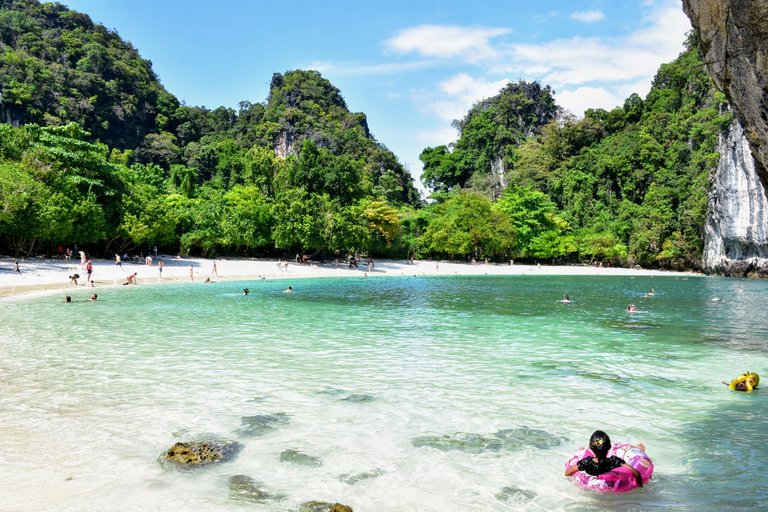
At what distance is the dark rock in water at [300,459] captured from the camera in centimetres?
597

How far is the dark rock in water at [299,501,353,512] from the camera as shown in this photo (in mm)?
4730

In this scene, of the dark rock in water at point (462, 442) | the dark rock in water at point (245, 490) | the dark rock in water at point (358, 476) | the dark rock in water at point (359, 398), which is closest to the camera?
the dark rock in water at point (245, 490)

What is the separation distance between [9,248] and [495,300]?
32021 millimetres

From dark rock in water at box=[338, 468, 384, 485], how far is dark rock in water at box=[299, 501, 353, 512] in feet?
1.97

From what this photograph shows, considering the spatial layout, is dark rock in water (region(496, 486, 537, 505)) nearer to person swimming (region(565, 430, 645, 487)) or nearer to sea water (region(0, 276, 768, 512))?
sea water (region(0, 276, 768, 512))

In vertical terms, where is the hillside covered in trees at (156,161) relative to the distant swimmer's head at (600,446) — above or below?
above

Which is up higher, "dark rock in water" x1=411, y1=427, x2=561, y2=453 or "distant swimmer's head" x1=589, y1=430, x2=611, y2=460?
"distant swimmer's head" x1=589, y1=430, x2=611, y2=460

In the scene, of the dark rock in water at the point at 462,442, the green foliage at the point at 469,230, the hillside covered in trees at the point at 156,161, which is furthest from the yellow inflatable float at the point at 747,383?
the green foliage at the point at 469,230

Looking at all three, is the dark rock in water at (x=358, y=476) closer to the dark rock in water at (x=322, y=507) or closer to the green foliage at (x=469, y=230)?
the dark rock in water at (x=322, y=507)

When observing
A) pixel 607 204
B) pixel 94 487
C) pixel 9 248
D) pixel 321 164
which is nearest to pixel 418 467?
pixel 94 487

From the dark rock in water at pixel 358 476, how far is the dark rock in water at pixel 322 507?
0.60 meters

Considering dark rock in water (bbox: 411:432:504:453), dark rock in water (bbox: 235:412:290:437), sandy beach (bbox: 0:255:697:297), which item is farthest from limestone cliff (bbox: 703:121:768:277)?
dark rock in water (bbox: 235:412:290:437)

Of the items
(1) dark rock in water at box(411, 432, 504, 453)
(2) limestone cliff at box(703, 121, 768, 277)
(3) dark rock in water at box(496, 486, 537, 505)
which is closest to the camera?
(3) dark rock in water at box(496, 486, 537, 505)

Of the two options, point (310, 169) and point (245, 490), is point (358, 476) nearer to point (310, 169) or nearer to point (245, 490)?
point (245, 490)
